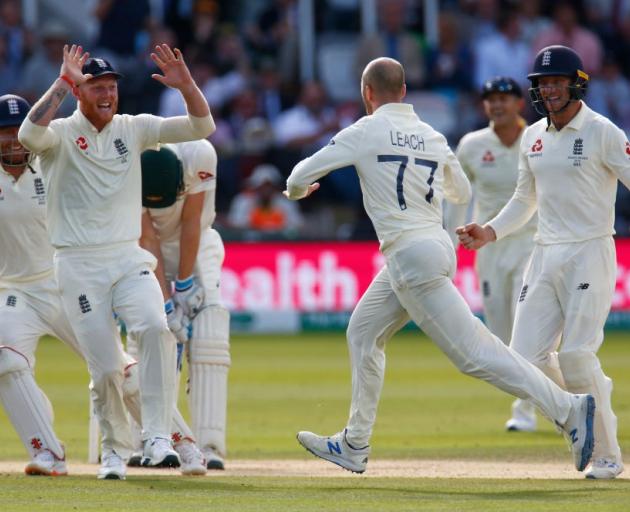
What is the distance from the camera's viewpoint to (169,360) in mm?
7996

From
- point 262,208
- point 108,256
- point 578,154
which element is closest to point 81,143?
point 108,256

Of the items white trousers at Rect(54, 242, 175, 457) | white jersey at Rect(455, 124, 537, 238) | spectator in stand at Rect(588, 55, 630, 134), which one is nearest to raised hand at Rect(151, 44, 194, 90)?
white trousers at Rect(54, 242, 175, 457)

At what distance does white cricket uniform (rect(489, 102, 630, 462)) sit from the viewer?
7.96 meters

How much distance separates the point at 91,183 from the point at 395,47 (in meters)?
12.4

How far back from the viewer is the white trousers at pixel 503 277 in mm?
11086

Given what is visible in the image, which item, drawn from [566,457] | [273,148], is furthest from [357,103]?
[566,457]

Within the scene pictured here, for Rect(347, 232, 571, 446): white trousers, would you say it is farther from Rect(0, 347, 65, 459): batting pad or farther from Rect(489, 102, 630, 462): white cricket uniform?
Rect(0, 347, 65, 459): batting pad

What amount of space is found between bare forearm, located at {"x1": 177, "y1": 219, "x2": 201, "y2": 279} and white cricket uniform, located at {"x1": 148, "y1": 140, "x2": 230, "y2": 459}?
18cm

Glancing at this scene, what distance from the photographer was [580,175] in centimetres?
799

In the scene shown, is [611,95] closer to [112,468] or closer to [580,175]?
[580,175]

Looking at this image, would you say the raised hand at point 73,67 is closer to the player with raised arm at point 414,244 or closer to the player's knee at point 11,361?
the player with raised arm at point 414,244

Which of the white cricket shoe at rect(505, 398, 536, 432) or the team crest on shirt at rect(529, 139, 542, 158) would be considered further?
the white cricket shoe at rect(505, 398, 536, 432)

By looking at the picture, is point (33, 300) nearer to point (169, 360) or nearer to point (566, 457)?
point (169, 360)

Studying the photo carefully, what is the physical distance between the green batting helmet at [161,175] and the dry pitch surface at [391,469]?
5.22 ft
